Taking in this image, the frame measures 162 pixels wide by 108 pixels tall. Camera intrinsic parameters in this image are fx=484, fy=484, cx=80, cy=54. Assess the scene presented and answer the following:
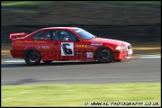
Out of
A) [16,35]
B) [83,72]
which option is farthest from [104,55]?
[16,35]

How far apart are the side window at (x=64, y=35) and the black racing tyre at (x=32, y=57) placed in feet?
2.83

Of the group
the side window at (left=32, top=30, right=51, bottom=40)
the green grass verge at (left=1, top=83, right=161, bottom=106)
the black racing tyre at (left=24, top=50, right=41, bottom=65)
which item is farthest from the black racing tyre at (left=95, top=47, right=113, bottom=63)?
the green grass verge at (left=1, top=83, right=161, bottom=106)

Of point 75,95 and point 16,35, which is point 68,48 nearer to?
point 16,35

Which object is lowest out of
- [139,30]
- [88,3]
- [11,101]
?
[11,101]

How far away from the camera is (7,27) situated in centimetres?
2992

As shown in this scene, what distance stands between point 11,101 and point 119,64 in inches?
307

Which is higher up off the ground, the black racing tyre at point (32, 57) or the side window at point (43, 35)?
the side window at point (43, 35)

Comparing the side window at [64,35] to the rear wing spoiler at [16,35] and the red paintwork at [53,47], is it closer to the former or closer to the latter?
the red paintwork at [53,47]

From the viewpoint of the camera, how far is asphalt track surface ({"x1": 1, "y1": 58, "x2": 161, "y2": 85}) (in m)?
12.7

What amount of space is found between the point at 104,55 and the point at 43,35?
2.28 m

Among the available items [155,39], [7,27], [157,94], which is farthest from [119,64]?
[7,27]

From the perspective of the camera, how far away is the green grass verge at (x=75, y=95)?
8328 millimetres

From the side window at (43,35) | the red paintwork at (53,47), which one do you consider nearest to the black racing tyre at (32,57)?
the red paintwork at (53,47)

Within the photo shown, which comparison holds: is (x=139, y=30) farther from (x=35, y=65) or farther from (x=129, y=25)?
(x=35, y=65)
